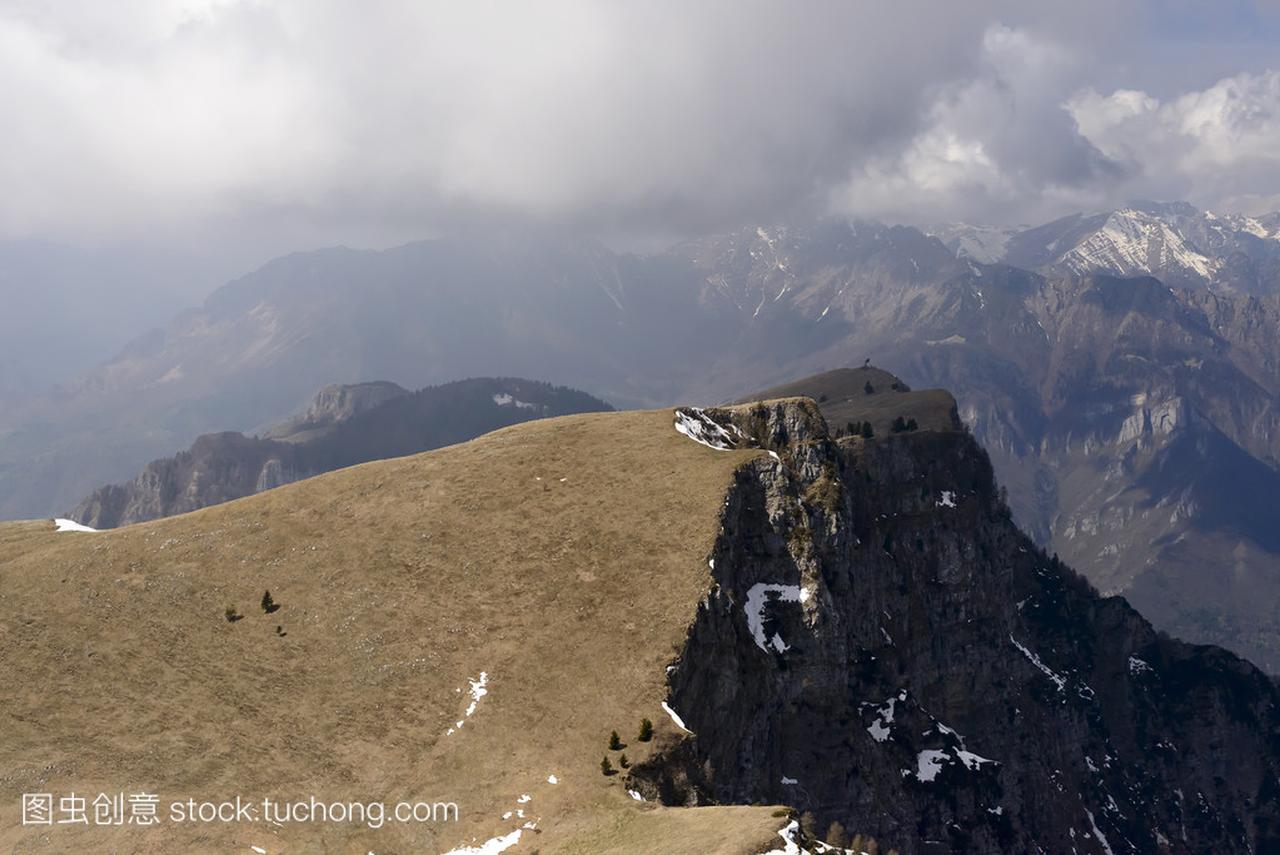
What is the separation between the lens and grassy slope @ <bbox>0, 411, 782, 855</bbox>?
73.5 metres

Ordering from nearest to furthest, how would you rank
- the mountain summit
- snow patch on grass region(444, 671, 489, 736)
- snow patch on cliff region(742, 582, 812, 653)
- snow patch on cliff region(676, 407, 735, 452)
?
1. the mountain summit
2. snow patch on grass region(444, 671, 489, 736)
3. snow patch on cliff region(742, 582, 812, 653)
4. snow patch on cliff region(676, 407, 735, 452)

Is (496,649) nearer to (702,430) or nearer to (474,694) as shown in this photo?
(474,694)

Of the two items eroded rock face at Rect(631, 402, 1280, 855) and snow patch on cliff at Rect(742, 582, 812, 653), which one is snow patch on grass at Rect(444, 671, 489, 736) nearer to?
eroded rock face at Rect(631, 402, 1280, 855)

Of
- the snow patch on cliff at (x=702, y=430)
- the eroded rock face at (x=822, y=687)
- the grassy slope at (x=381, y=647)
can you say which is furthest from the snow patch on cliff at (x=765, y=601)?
the snow patch on cliff at (x=702, y=430)

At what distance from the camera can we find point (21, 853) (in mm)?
62250

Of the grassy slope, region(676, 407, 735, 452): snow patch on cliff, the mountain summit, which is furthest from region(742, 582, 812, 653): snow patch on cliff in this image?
region(676, 407, 735, 452): snow patch on cliff

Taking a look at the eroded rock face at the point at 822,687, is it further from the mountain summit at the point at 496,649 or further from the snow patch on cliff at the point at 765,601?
the mountain summit at the point at 496,649

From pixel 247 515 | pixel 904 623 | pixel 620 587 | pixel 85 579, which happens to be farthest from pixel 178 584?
pixel 904 623

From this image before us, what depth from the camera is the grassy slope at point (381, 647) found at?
7350 cm

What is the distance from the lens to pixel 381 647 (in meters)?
95.1

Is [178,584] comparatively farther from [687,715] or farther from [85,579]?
[687,715]

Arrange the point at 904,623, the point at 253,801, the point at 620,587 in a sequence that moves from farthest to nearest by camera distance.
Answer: the point at 904,623
the point at 620,587
the point at 253,801

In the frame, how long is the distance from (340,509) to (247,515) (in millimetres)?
11282

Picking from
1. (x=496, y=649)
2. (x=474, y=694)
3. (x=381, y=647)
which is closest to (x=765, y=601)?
(x=496, y=649)
